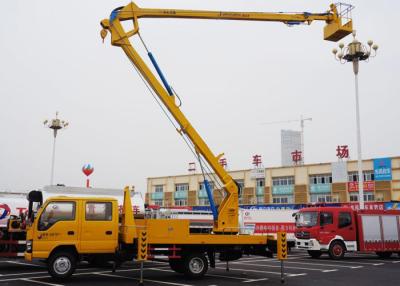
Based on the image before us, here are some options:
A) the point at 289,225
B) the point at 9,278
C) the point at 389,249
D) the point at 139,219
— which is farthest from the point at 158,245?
the point at 289,225

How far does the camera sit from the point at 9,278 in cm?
1359

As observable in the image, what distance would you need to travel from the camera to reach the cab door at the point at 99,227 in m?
13.0

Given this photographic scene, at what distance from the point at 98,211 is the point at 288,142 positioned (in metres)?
94.9

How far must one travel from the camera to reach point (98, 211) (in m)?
13.3

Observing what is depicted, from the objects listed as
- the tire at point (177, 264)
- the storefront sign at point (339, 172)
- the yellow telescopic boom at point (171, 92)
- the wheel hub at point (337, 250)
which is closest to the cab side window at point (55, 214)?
the tire at point (177, 264)

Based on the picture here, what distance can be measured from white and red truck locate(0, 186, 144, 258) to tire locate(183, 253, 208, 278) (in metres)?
6.00

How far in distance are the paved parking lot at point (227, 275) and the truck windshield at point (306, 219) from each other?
3828mm

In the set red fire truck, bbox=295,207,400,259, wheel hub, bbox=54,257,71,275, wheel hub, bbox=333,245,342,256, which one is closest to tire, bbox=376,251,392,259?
red fire truck, bbox=295,207,400,259

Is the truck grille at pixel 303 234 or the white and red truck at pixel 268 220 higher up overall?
the white and red truck at pixel 268 220

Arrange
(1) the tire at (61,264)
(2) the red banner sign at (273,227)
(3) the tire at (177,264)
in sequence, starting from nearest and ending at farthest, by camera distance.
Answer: (1) the tire at (61,264), (3) the tire at (177,264), (2) the red banner sign at (273,227)

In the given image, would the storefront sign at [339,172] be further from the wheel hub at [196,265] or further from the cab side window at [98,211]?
the cab side window at [98,211]

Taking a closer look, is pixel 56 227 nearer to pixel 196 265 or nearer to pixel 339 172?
pixel 196 265

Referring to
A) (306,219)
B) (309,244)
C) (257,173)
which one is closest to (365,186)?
(257,173)

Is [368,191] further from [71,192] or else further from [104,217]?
[104,217]
